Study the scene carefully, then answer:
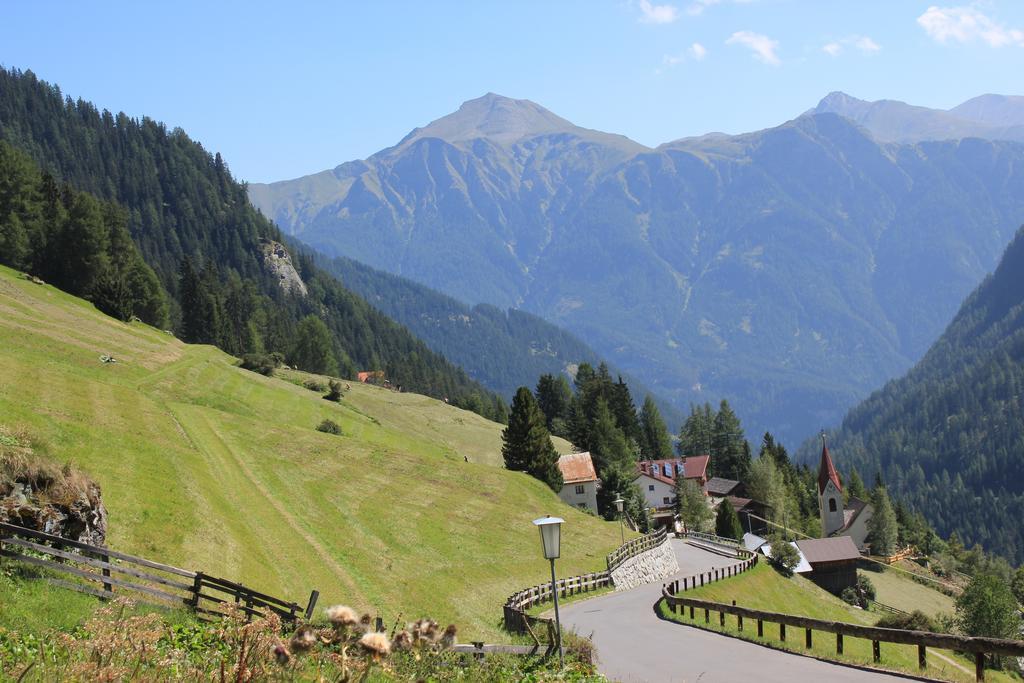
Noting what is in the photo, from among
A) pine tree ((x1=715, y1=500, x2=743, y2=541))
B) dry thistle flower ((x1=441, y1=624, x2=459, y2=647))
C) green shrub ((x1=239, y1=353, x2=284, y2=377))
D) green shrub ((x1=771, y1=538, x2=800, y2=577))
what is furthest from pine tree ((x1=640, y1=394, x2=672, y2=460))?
dry thistle flower ((x1=441, y1=624, x2=459, y2=647))

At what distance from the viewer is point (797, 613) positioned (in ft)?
207

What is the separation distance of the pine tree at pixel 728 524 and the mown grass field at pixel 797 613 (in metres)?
16.1

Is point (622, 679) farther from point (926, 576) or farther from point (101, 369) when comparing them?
point (926, 576)

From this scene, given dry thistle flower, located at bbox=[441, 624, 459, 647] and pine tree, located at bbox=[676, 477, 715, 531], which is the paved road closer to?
dry thistle flower, located at bbox=[441, 624, 459, 647]

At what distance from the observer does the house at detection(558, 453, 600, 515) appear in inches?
3460

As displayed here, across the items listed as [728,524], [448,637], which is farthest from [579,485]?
[448,637]

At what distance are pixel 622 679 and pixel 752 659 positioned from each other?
489 centimetres

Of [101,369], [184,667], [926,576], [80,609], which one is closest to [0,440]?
[80,609]

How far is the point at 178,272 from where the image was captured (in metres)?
185

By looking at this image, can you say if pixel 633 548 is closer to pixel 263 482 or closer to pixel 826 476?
pixel 263 482

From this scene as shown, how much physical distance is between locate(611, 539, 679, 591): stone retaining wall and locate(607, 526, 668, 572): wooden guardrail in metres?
0.25

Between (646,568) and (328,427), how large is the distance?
29.2 metres

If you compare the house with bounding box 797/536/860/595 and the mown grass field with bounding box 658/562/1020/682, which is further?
the house with bounding box 797/536/860/595

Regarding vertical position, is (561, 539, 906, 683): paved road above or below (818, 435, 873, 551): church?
above
